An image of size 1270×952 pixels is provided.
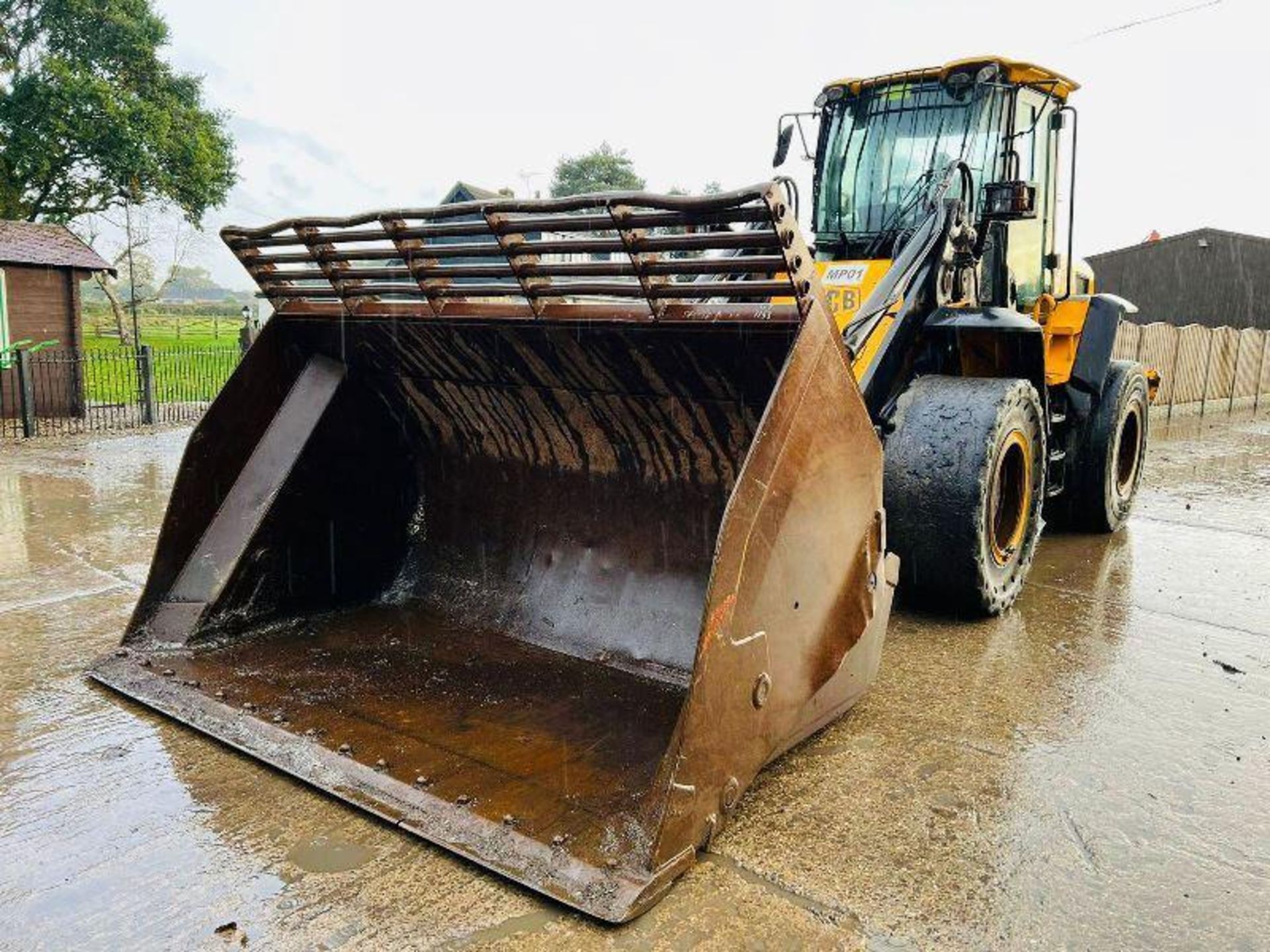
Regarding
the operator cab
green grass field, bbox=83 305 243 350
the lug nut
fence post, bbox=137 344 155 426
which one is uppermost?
the operator cab

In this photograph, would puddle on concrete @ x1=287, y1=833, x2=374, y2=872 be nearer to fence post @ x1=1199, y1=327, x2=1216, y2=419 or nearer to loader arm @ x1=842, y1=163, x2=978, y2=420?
loader arm @ x1=842, y1=163, x2=978, y2=420

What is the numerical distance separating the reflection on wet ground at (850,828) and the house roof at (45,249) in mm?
11542

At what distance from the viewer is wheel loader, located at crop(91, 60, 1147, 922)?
9.26ft

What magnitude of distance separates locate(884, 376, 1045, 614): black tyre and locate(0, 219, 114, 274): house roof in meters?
13.4

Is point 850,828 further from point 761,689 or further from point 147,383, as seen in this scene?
point 147,383

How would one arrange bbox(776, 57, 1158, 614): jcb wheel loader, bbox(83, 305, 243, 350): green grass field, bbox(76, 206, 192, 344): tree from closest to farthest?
bbox(776, 57, 1158, 614): jcb wheel loader
bbox(76, 206, 192, 344): tree
bbox(83, 305, 243, 350): green grass field

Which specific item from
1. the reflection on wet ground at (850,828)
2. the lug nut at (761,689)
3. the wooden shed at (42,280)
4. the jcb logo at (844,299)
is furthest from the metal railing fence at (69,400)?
the lug nut at (761,689)

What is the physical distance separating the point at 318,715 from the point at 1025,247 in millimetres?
4809

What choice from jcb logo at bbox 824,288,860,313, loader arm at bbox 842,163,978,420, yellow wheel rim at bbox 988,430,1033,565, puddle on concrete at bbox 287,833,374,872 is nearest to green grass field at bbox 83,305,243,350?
jcb logo at bbox 824,288,860,313

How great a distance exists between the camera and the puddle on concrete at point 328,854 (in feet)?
8.75

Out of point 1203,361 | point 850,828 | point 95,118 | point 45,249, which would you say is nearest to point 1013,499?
point 850,828

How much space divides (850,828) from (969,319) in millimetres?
2711

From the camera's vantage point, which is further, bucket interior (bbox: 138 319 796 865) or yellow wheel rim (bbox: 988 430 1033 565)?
yellow wheel rim (bbox: 988 430 1033 565)

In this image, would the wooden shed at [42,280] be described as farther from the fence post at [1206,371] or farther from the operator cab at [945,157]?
the fence post at [1206,371]
